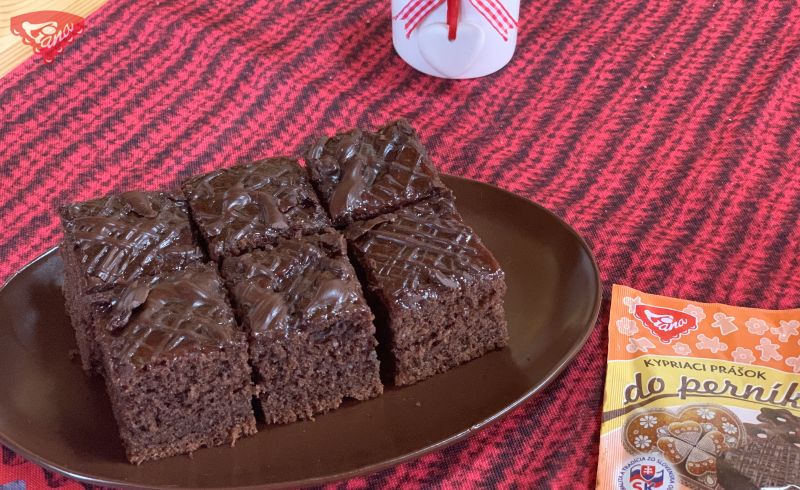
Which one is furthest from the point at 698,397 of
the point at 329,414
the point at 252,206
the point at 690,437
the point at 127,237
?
the point at 127,237

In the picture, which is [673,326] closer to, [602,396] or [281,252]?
[602,396]

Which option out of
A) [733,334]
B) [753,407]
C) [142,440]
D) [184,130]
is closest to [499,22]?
[184,130]

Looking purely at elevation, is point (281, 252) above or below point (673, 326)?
above

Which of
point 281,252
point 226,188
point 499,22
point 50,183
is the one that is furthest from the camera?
point 499,22

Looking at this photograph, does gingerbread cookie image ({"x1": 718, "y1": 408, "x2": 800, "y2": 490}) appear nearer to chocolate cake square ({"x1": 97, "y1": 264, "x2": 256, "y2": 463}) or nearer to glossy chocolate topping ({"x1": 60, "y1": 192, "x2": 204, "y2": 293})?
chocolate cake square ({"x1": 97, "y1": 264, "x2": 256, "y2": 463})

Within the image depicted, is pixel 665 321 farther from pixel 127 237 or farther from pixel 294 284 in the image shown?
pixel 127 237

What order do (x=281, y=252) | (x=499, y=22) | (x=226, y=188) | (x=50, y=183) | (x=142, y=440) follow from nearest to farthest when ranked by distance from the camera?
1. (x=142, y=440)
2. (x=281, y=252)
3. (x=226, y=188)
4. (x=50, y=183)
5. (x=499, y=22)

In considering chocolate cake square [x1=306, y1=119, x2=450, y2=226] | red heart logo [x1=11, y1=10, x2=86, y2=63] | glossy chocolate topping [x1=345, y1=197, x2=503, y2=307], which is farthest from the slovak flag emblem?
red heart logo [x1=11, y1=10, x2=86, y2=63]
